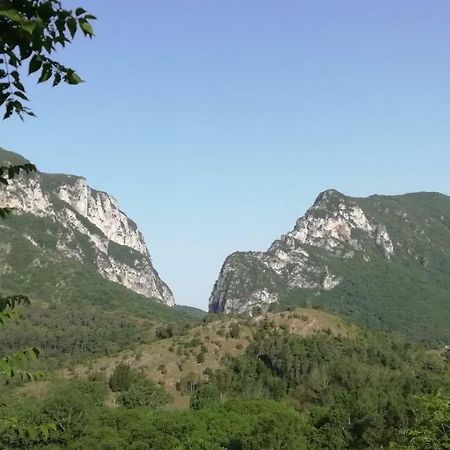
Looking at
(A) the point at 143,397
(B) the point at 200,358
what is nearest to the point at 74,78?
(A) the point at 143,397

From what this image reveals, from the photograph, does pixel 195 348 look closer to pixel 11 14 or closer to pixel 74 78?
pixel 74 78

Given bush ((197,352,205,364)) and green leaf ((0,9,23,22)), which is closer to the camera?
green leaf ((0,9,23,22))

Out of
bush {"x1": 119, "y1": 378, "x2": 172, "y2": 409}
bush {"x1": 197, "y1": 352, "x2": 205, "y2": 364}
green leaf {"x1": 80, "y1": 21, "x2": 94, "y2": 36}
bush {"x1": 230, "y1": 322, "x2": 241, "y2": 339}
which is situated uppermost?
Answer: green leaf {"x1": 80, "y1": 21, "x2": 94, "y2": 36}

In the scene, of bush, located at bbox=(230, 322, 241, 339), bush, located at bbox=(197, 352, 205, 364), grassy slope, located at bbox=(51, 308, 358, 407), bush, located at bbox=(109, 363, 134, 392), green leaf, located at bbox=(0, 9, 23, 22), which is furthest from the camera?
bush, located at bbox=(230, 322, 241, 339)

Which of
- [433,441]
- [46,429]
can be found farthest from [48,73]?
[433,441]

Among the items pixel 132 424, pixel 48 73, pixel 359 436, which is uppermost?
pixel 48 73

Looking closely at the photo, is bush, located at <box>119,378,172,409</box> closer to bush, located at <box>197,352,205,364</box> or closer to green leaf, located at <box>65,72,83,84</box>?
bush, located at <box>197,352,205,364</box>

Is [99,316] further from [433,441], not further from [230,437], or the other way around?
[433,441]

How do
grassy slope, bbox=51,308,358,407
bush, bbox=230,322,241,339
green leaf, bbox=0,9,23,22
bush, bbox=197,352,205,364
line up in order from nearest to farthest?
green leaf, bbox=0,9,23,22 < grassy slope, bbox=51,308,358,407 < bush, bbox=197,352,205,364 < bush, bbox=230,322,241,339

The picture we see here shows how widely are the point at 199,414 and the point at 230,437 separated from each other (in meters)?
8.17

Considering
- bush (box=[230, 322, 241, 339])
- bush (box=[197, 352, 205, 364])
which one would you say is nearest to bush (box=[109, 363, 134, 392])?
bush (box=[197, 352, 205, 364])

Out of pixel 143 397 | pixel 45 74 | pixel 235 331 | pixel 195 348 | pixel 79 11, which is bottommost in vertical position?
pixel 143 397

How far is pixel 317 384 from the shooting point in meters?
98.2

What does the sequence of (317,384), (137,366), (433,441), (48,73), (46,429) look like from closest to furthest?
(48,73) → (46,429) → (433,441) → (317,384) → (137,366)
